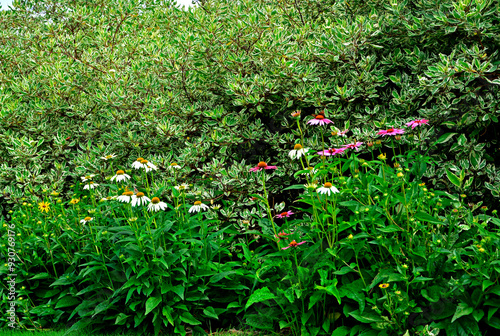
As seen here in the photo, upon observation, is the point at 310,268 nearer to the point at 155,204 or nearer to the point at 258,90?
the point at 155,204

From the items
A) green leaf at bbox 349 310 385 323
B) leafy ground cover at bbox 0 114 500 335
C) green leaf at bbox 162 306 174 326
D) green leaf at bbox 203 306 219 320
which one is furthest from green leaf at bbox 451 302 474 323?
green leaf at bbox 162 306 174 326

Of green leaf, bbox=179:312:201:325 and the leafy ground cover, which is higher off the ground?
the leafy ground cover

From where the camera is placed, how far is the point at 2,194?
14.9 feet

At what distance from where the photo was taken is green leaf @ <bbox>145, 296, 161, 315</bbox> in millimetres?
2771

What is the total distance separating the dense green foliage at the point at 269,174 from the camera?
268 centimetres

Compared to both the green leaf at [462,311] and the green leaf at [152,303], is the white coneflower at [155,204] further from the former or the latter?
the green leaf at [462,311]

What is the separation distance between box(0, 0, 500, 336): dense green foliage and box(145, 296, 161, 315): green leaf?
0.02 metres

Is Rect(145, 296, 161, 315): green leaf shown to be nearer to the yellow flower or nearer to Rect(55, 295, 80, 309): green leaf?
Rect(55, 295, 80, 309): green leaf

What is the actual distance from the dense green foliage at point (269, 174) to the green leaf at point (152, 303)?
0.02m

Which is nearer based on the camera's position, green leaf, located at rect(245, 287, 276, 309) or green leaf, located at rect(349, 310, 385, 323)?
green leaf, located at rect(349, 310, 385, 323)

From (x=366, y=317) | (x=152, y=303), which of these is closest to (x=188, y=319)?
(x=152, y=303)

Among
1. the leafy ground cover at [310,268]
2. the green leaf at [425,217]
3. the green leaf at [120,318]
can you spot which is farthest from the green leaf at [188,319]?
the green leaf at [425,217]

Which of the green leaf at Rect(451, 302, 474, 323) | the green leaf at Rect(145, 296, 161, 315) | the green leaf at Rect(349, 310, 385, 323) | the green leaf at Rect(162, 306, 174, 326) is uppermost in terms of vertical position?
the green leaf at Rect(145, 296, 161, 315)

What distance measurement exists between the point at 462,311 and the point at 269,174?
2001 mm
